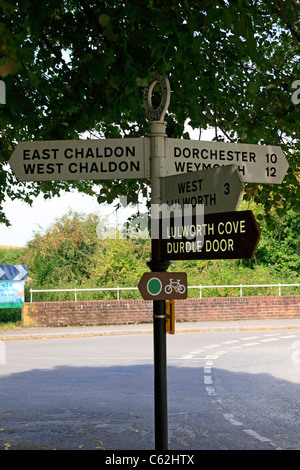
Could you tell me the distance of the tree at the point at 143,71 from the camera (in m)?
5.05

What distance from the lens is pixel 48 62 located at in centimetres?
767

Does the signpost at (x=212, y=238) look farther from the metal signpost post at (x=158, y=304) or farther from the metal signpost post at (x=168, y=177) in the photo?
the metal signpost post at (x=158, y=304)

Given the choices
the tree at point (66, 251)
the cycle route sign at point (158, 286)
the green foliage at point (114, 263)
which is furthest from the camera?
the tree at point (66, 251)

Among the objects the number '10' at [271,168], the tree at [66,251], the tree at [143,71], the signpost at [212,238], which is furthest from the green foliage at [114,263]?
the signpost at [212,238]

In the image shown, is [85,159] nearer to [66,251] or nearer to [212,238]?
[212,238]

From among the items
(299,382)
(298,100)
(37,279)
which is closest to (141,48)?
(298,100)

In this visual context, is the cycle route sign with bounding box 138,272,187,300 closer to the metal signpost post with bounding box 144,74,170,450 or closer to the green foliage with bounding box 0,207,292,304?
the metal signpost post with bounding box 144,74,170,450

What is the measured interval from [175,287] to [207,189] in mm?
656

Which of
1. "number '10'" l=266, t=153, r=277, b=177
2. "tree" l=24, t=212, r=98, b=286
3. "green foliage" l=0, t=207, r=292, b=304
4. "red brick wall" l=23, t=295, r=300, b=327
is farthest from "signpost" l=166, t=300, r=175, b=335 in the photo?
"tree" l=24, t=212, r=98, b=286

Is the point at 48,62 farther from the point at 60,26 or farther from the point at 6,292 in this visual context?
the point at 6,292

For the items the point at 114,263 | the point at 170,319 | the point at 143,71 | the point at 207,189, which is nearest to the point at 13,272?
the point at 114,263

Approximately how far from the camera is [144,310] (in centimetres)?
2484

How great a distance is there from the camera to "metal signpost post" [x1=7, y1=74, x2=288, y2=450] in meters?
3.99

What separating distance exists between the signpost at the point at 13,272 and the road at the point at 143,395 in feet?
15.2
